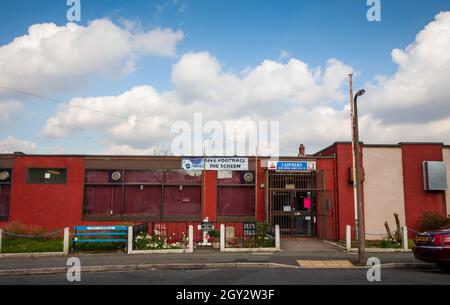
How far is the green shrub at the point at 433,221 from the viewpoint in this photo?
58.5 feet

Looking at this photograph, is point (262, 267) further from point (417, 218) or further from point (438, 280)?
point (417, 218)

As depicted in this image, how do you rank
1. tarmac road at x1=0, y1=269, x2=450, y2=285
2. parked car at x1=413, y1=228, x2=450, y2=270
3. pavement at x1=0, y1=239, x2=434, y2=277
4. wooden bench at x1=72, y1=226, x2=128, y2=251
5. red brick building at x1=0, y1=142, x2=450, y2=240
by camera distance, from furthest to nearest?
1. red brick building at x1=0, y1=142, x2=450, y2=240
2. wooden bench at x1=72, y1=226, x2=128, y2=251
3. pavement at x1=0, y1=239, x2=434, y2=277
4. parked car at x1=413, y1=228, x2=450, y2=270
5. tarmac road at x1=0, y1=269, x2=450, y2=285

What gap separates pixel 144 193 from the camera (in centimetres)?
1986

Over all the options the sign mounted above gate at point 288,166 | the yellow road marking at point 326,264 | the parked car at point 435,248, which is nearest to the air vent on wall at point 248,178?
the sign mounted above gate at point 288,166

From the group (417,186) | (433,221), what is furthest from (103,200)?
(433,221)

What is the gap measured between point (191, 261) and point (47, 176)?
35.2ft

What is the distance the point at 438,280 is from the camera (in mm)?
9703

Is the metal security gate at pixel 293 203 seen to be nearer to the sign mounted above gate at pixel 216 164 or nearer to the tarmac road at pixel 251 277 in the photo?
the sign mounted above gate at pixel 216 164

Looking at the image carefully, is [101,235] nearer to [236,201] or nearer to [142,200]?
[142,200]

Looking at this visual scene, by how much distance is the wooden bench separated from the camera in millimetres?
15195

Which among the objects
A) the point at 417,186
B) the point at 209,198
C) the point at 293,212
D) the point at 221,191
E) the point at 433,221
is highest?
the point at 417,186

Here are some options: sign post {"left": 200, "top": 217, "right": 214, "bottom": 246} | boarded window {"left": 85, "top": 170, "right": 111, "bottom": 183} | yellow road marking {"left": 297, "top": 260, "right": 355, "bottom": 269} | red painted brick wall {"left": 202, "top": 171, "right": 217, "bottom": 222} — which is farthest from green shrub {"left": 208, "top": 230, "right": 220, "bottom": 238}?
boarded window {"left": 85, "top": 170, "right": 111, "bottom": 183}

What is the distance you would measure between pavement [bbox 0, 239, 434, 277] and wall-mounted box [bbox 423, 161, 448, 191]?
6095 mm

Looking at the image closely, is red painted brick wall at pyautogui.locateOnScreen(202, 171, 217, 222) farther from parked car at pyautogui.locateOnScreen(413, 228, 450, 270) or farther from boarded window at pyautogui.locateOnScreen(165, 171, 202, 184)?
parked car at pyautogui.locateOnScreen(413, 228, 450, 270)
